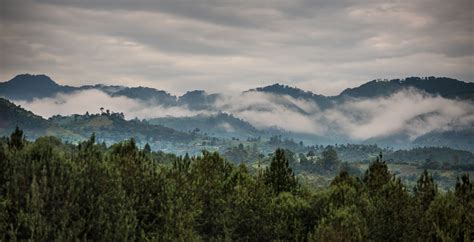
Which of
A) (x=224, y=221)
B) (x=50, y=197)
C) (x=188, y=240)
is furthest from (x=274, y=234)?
(x=50, y=197)

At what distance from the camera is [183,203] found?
137 ft

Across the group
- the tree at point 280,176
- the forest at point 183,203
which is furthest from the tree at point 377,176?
the tree at point 280,176

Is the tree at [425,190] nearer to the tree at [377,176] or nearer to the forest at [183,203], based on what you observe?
the forest at [183,203]

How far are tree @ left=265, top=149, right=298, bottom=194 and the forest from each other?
13 centimetres

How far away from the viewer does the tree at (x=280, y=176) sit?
64438mm

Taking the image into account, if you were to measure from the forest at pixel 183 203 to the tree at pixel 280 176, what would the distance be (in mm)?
129

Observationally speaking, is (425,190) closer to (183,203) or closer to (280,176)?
(280,176)

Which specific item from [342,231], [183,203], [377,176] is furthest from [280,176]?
[342,231]

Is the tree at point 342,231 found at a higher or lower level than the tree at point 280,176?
lower

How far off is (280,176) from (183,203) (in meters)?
25.6

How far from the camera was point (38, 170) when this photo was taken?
33406mm

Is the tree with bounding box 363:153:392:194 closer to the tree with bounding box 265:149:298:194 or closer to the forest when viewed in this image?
the forest

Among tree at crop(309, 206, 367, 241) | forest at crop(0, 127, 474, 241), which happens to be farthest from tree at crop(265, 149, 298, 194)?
tree at crop(309, 206, 367, 241)

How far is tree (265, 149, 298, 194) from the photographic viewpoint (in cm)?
6444
